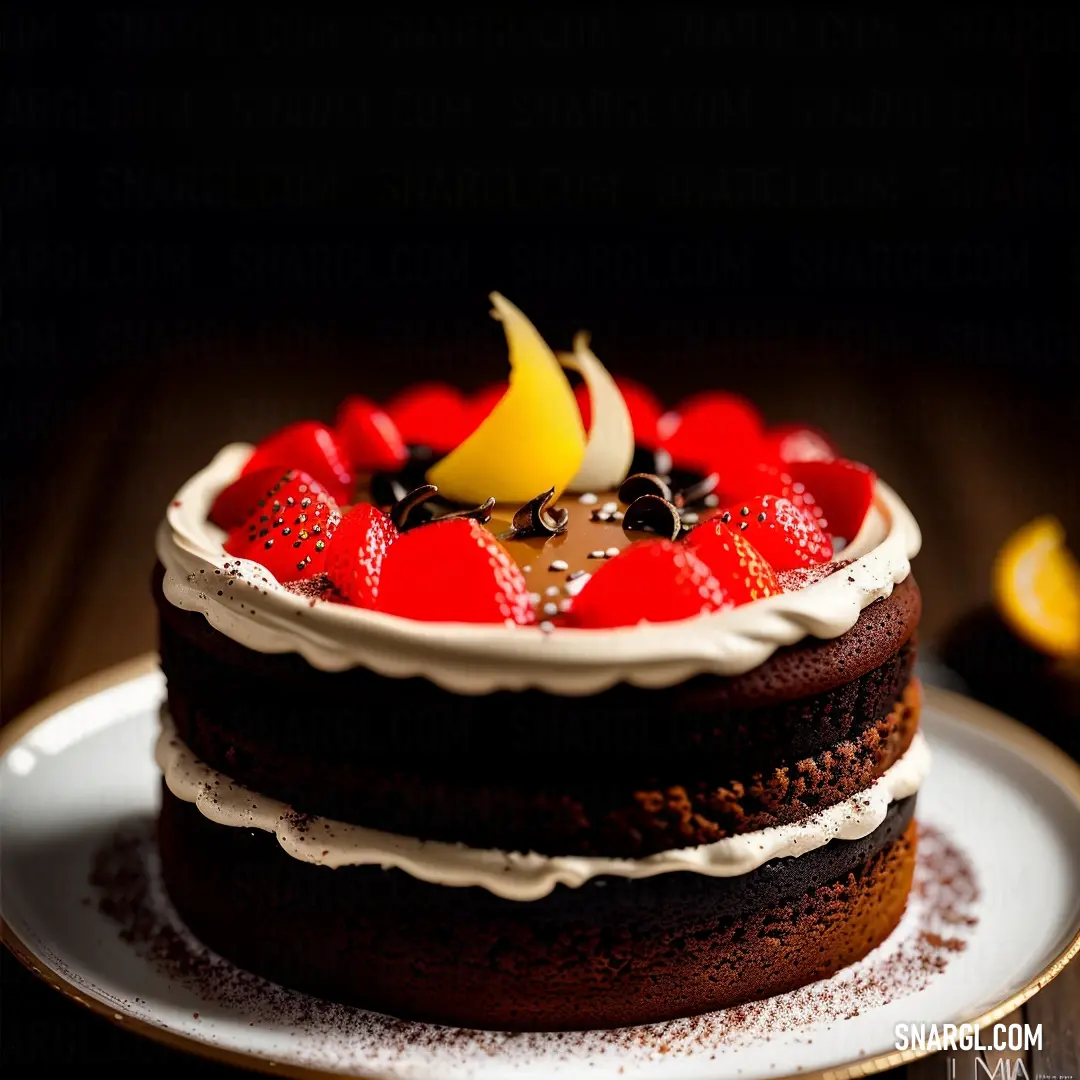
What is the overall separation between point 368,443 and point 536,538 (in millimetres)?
680

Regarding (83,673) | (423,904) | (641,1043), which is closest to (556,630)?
(423,904)

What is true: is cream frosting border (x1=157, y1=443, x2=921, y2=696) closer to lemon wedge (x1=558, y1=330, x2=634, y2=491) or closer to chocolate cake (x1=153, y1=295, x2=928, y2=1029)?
chocolate cake (x1=153, y1=295, x2=928, y2=1029)

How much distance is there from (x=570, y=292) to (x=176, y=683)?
3875 millimetres

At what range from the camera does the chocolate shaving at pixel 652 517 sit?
276 cm

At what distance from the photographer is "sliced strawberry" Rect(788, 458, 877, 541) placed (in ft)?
9.72

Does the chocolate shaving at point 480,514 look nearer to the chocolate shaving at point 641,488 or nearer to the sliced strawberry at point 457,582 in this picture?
the sliced strawberry at point 457,582

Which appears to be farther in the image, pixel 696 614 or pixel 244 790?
pixel 244 790

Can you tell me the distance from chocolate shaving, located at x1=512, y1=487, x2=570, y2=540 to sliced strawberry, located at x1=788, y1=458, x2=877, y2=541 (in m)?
0.52

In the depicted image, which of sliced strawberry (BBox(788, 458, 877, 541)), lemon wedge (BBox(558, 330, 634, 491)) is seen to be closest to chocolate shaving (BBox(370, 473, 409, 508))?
lemon wedge (BBox(558, 330, 634, 491))

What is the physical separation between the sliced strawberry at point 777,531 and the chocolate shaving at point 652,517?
3.5 inches

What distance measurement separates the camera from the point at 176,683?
2738 mm

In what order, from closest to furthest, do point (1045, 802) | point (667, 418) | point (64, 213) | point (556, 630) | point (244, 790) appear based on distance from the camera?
point (556, 630), point (244, 790), point (1045, 802), point (667, 418), point (64, 213)

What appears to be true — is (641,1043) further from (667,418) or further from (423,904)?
(667,418)

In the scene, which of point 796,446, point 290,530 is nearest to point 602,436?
point 796,446
